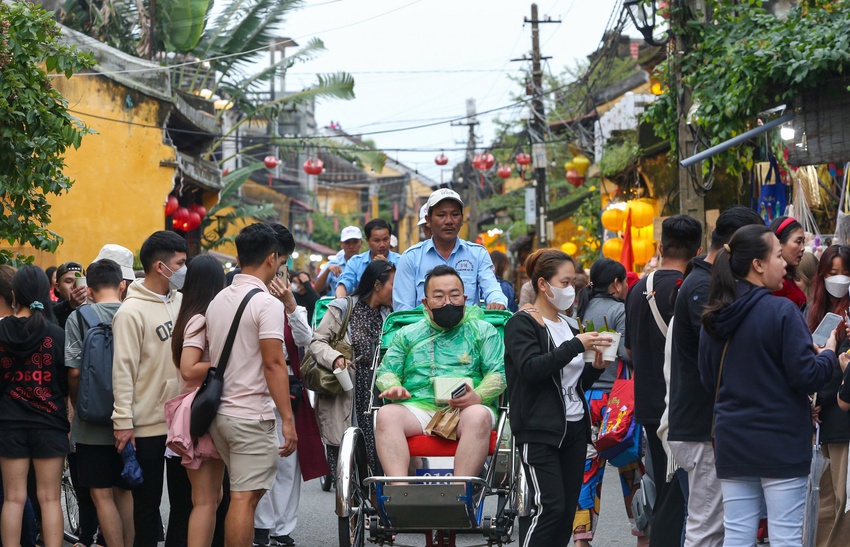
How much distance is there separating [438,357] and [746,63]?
598 centimetres

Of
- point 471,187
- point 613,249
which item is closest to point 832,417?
point 613,249

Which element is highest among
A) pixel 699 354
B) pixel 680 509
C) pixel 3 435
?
pixel 699 354

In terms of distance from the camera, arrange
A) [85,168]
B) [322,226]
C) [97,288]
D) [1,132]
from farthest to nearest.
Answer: [322,226]
[85,168]
[1,132]
[97,288]

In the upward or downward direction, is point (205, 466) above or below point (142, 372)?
below

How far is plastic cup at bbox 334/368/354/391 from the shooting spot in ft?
26.3

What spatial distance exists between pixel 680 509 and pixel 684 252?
154cm

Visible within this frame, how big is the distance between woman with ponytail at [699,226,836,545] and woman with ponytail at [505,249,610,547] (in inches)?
33.9

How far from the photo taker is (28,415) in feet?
23.2

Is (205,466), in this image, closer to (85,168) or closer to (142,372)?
(142,372)

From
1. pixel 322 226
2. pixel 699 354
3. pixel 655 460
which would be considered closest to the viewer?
pixel 699 354

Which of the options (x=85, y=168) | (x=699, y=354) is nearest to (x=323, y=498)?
(x=699, y=354)

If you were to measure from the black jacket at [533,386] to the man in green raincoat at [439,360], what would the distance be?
30 centimetres

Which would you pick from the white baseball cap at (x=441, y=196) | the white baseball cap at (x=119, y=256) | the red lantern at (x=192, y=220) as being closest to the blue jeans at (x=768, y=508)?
the white baseball cap at (x=441, y=196)

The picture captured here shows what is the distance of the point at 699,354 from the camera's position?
563 centimetres
